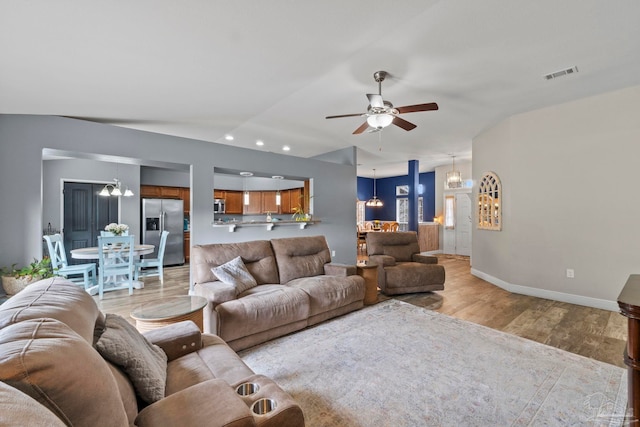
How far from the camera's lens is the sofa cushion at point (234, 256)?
311 cm

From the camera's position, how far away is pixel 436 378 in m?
2.18

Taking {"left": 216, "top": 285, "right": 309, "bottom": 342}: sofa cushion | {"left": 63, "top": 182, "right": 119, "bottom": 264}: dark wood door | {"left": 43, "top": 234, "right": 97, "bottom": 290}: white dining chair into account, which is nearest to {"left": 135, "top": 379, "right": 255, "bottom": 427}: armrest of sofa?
{"left": 216, "top": 285, "right": 309, "bottom": 342}: sofa cushion

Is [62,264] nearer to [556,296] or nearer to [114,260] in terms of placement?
[114,260]

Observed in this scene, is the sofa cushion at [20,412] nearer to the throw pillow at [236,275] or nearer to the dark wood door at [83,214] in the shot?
the throw pillow at [236,275]

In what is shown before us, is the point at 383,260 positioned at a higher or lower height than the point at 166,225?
lower

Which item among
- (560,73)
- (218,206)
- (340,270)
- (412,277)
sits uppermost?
(560,73)

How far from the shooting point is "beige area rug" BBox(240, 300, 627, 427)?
70.9 inches

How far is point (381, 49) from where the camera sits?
8.80ft

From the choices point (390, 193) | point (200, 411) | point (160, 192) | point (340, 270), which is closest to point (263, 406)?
point (200, 411)

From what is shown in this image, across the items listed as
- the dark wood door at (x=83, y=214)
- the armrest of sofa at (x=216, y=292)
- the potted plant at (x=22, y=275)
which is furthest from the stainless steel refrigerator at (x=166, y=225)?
the armrest of sofa at (x=216, y=292)

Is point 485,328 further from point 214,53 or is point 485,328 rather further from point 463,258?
point 463,258

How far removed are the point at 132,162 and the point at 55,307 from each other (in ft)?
12.0

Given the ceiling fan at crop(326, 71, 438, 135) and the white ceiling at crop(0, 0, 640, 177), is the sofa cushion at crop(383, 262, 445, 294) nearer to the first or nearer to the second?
the ceiling fan at crop(326, 71, 438, 135)

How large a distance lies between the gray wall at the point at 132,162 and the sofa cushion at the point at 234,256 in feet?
4.35
